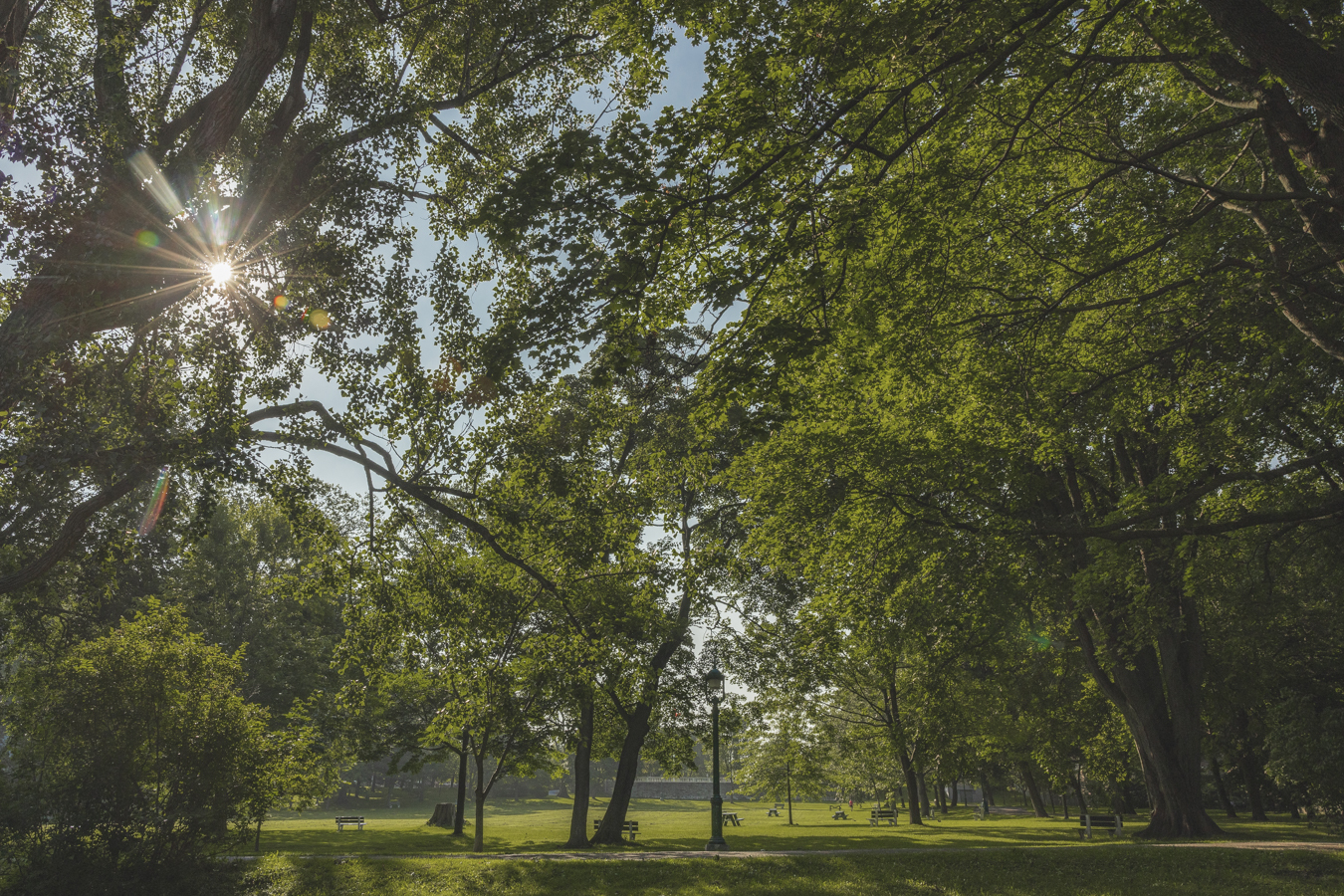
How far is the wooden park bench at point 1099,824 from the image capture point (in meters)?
21.2

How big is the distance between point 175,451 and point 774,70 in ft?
27.3

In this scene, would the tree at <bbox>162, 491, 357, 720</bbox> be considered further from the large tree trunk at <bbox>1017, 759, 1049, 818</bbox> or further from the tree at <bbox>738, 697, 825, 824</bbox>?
the large tree trunk at <bbox>1017, 759, 1049, 818</bbox>

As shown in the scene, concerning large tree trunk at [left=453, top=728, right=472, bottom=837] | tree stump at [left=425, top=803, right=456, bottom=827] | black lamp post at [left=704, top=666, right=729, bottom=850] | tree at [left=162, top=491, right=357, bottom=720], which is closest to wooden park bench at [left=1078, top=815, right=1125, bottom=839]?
black lamp post at [left=704, top=666, right=729, bottom=850]

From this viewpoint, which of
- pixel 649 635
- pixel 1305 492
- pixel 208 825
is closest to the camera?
pixel 208 825

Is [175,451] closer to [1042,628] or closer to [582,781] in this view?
[582,781]

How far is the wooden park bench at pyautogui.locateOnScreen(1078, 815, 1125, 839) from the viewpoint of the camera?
2119 centimetres

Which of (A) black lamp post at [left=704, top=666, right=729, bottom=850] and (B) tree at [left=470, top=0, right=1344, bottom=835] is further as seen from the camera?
(A) black lamp post at [left=704, top=666, right=729, bottom=850]

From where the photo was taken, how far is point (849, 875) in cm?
1114

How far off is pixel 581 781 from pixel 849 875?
1453 cm

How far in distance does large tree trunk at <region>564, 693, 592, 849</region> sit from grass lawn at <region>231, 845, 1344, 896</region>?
8.56 metres

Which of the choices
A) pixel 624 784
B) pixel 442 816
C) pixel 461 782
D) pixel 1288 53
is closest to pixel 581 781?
pixel 624 784

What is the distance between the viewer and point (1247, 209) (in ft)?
29.6

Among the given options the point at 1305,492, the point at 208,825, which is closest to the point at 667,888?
the point at 208,825

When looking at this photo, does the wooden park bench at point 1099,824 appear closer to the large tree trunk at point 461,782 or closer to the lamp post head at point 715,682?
the lamp post head at point 715,682
